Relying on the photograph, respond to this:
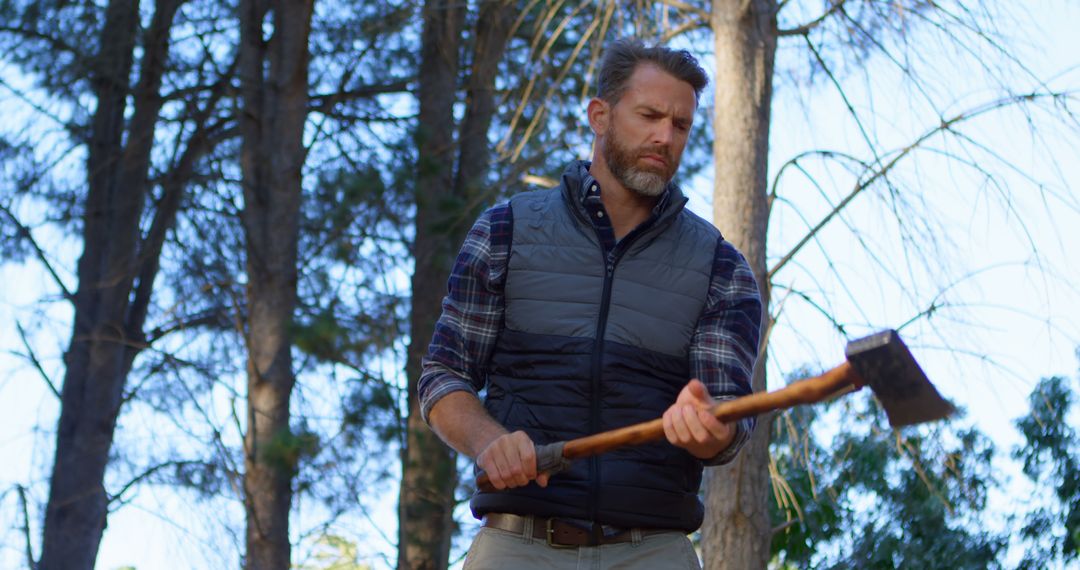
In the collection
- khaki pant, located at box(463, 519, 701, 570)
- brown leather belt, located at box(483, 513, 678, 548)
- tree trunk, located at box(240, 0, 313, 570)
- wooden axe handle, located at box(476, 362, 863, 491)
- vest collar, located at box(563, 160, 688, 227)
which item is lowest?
khaki pant, located at box(463, 519, 701, 570)

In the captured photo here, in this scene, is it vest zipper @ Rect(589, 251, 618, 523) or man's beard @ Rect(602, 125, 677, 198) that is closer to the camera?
vest zipper @ Rect(589, 251, 618, 523)

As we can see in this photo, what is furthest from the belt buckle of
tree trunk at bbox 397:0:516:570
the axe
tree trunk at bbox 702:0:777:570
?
tree trunk at bbox 397:0:516:570

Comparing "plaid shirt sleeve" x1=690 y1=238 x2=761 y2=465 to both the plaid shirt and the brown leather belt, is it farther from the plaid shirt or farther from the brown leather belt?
the brown leather belt

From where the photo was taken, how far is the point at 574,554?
8.37 ft

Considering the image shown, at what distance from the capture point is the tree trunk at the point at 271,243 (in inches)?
282

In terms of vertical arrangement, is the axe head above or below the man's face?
below

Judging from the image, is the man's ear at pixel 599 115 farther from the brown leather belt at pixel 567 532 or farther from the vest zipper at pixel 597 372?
the brown leather belt at pixel 567 532

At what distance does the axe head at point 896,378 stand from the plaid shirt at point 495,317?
50 cm

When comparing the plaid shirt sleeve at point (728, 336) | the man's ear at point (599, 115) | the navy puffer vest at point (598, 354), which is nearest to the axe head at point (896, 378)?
the plaid shirt sleeve at point (728, 336)

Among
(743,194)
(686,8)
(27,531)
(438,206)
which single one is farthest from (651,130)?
(27,531)

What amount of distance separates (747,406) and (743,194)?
2.96 meters

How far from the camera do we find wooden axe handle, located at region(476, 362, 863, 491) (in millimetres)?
2134

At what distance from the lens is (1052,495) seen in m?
8.02

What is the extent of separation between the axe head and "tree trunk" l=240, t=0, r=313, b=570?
5.29m
